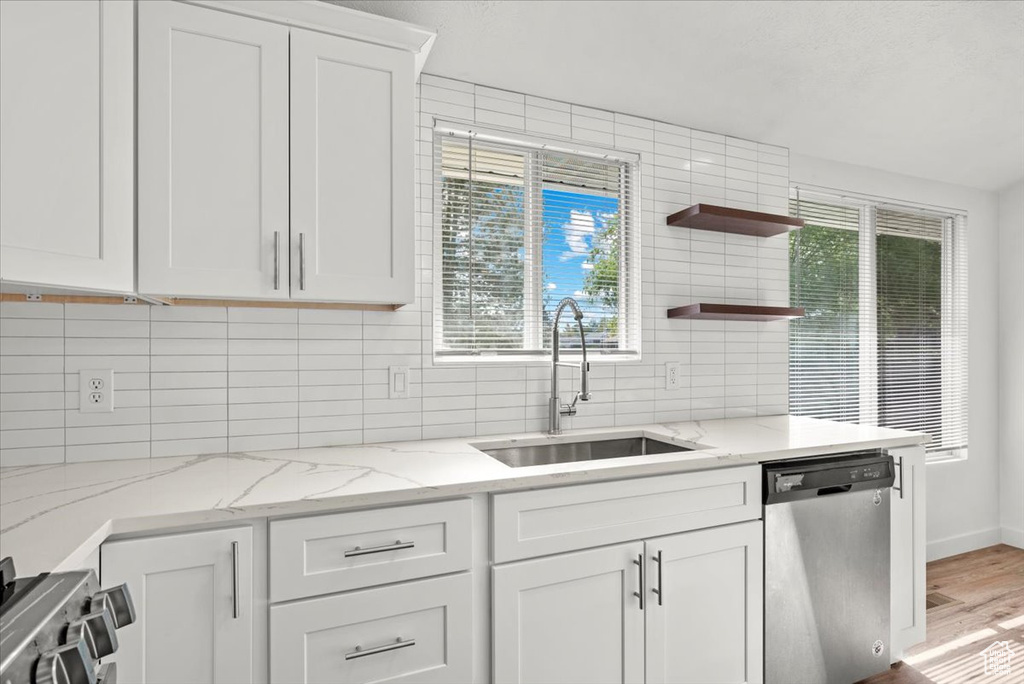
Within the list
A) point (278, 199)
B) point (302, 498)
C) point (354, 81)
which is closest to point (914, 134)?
point (354, 81)

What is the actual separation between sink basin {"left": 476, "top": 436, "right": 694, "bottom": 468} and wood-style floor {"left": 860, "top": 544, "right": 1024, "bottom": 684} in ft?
3.84

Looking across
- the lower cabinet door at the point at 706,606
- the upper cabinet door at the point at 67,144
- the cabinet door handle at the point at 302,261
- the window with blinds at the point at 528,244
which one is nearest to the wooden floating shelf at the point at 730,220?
the window with blinds at the point at 528,244

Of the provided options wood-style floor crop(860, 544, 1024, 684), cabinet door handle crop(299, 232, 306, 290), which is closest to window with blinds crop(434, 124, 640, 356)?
cabinet door handle crop(299, 232, 306, 290)

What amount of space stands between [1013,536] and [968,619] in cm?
143

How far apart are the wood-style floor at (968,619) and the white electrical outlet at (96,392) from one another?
282 cm

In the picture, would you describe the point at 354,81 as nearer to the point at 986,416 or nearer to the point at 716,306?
the point at 716,306

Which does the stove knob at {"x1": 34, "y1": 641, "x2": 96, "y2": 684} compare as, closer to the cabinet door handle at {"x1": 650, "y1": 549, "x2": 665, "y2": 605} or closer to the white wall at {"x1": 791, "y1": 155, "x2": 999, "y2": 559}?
the cabinet door handle at {"x1": 650, "y1": 549, "x2": 665, "y2": 605}

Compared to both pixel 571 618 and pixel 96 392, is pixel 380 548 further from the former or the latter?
pixel 96 392

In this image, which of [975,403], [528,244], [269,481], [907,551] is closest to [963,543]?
[975,403]

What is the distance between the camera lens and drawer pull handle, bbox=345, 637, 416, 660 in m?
1.37

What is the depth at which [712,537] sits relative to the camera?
184cm

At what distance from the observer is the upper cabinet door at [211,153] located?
4.83 ft

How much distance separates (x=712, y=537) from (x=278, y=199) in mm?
1673

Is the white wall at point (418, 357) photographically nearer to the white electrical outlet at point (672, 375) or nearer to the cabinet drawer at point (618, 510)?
the white electrical outlet at point (672, 375)
